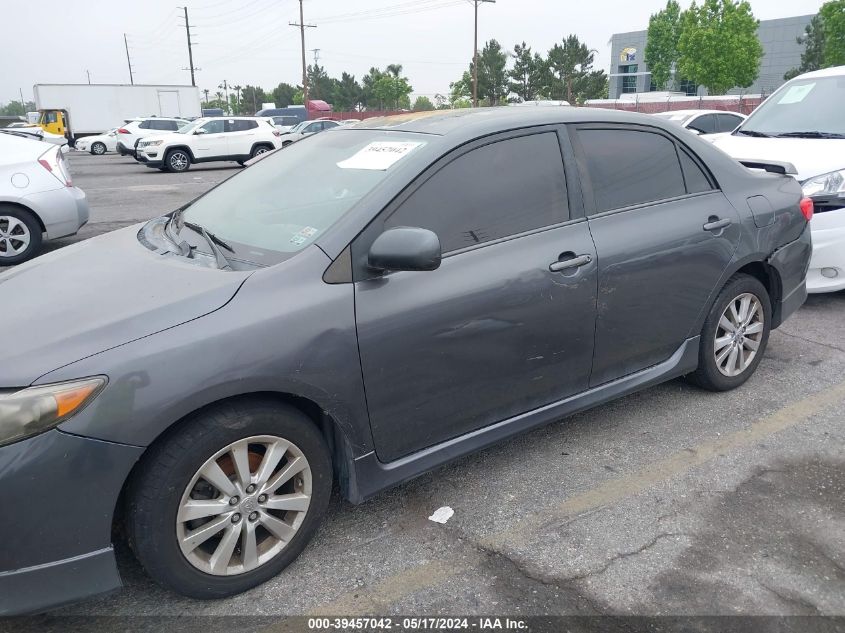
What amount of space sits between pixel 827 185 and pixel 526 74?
76826 millimetres

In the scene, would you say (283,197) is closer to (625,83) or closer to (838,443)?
(838,443)

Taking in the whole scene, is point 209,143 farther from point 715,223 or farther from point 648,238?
point 648,238

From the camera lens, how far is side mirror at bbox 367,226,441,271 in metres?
2.41

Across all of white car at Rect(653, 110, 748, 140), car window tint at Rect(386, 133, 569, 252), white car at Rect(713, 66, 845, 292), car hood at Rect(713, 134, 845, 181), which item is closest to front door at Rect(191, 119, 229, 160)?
white car at Rect(653, 110, 748, 140)

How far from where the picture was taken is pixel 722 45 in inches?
1940

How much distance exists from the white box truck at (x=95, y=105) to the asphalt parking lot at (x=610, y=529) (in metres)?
40.4

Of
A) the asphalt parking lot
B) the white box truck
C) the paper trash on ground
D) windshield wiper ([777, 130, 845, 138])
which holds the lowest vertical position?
the asphalt parking lot

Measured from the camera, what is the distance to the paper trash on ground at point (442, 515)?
2.87 metres

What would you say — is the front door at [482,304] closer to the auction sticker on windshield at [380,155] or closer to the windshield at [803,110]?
the auction sticker on windshield at [380,155]

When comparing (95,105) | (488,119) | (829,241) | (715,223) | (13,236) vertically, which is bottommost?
(13,236)

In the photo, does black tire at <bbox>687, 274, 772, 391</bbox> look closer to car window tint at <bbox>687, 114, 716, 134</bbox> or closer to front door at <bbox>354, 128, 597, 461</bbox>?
front door at <bbox>354, 128, 597, 461</bbox>

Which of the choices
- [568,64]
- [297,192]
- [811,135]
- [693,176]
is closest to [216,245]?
[297,192]

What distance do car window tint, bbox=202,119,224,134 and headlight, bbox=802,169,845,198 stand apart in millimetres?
19295

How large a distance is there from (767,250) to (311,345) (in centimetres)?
281
